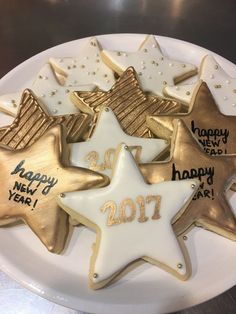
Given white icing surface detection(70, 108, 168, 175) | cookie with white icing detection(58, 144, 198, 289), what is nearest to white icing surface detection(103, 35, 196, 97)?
white icing surface detection(70, 108, 168, 175)

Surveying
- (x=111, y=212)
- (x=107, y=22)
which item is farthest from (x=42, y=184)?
(x=107, y=22)

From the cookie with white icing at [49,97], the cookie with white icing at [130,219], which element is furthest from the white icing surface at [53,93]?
the cookie with white icing at [130,219]

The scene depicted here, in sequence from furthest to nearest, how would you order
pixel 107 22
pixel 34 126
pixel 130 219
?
pixel 107 22, pixel 34 126, pixel 130 219

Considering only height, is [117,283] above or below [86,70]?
below

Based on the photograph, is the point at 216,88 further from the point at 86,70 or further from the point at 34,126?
the point at 34,126

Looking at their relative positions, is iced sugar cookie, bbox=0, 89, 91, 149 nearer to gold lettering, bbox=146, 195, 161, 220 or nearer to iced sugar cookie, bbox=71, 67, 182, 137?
iced sugar cookie, bbox=71, 67, 182, 137

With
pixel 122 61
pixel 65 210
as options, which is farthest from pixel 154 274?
pixel 122 61
